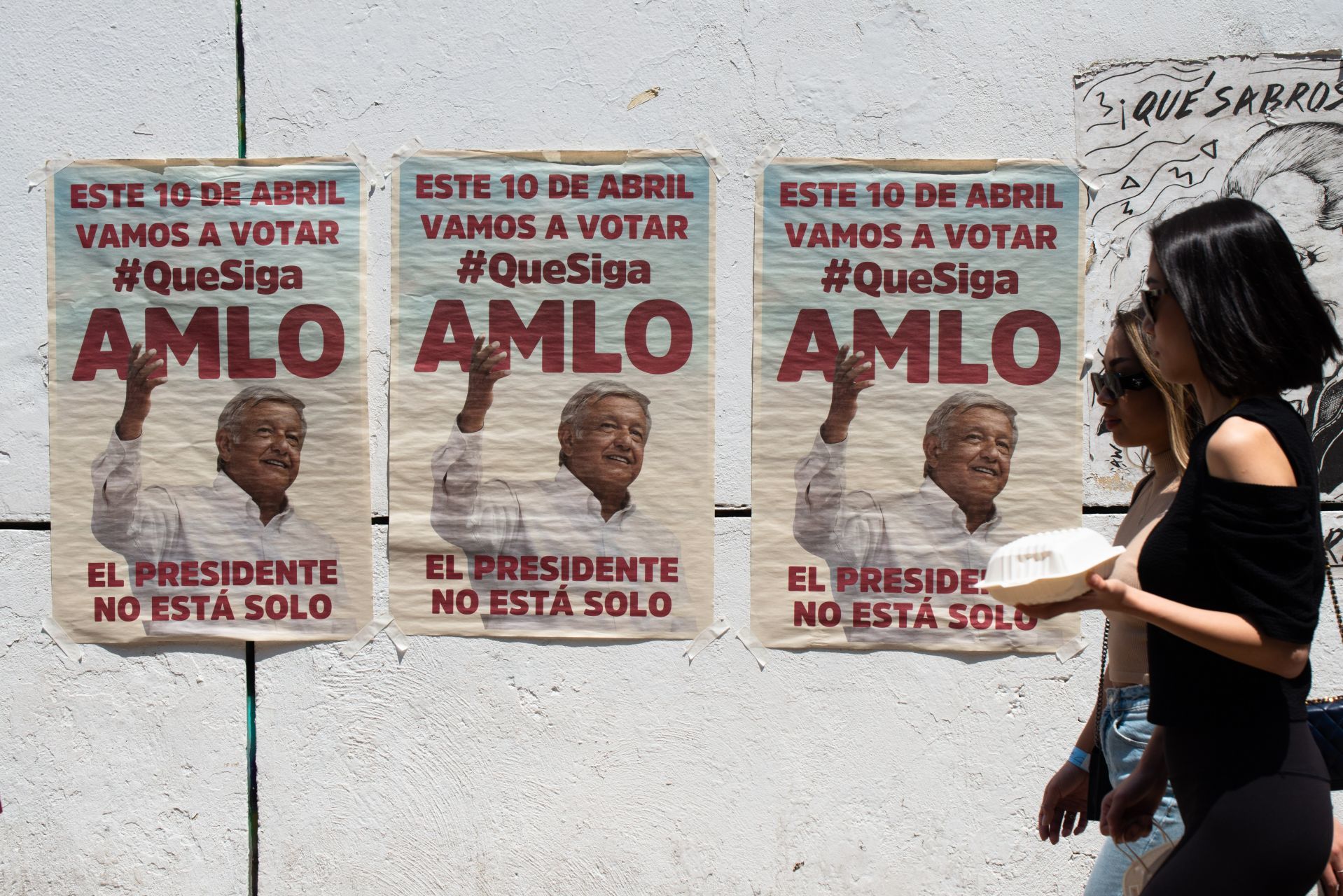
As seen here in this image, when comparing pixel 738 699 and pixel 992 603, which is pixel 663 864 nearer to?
pixel 738 699

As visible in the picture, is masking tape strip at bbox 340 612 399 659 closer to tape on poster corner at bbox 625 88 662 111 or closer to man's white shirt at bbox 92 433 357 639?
man's white shirt at bbox 92 433 357 639

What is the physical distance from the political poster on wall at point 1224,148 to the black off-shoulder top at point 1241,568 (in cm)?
165

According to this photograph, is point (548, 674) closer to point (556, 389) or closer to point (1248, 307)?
point (556, 389)

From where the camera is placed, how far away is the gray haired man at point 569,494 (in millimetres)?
3482

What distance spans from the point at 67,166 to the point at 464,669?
2.00 metres

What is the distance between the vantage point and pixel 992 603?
3439 millimetres

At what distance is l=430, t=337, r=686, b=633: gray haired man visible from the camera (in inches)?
137

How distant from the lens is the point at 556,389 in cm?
348

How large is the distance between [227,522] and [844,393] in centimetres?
196

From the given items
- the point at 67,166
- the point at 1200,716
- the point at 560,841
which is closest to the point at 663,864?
the point at 560,841

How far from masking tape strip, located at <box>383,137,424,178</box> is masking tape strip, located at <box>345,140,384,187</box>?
56 mm

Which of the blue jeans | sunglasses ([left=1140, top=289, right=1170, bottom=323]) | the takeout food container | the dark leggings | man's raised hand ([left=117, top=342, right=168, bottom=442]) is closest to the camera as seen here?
the dark leggings

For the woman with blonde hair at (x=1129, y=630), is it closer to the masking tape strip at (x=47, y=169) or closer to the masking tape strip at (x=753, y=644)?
the masking tape strip at (x=753, y=644)

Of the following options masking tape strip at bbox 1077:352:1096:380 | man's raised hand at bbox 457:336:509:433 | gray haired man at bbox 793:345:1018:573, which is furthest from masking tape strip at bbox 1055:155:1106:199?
man's raised hand at bbox 457:336:509:433
